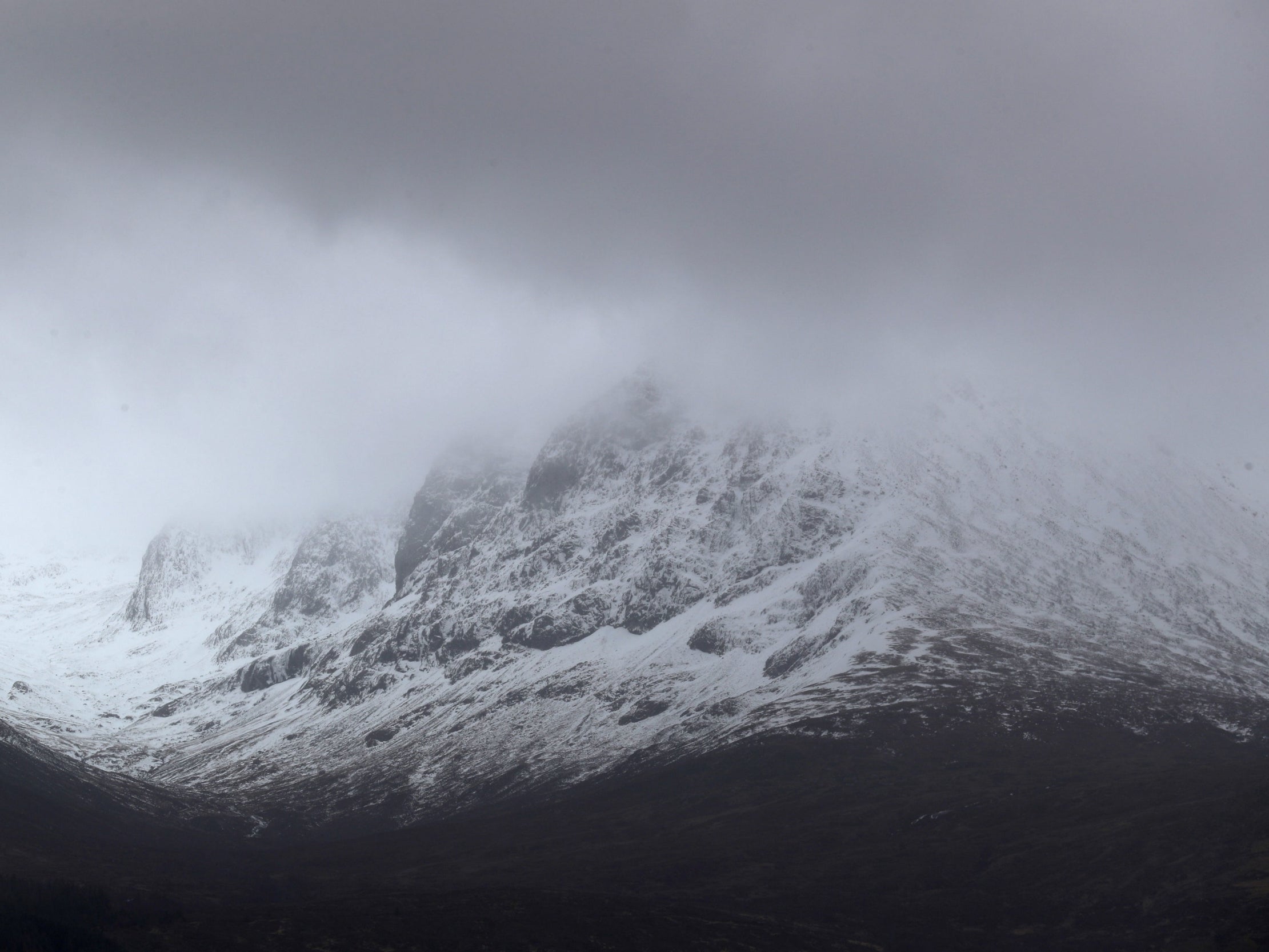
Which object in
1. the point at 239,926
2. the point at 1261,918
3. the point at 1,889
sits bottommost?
the point at 1261,918

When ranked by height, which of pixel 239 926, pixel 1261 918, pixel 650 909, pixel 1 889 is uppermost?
pixel 1 889

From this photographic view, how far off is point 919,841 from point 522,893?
7188cm

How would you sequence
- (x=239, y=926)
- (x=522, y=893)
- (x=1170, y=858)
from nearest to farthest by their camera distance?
(x=239, y=926) < (x=1170, y=858) < (x=522, y=893)

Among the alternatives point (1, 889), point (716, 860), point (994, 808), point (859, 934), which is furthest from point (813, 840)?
point (1, 889)

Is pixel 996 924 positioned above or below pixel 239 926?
below

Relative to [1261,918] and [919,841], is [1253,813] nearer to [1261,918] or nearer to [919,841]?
[1261,918]

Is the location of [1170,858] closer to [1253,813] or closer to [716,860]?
[1253,813]

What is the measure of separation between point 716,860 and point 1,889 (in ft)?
387

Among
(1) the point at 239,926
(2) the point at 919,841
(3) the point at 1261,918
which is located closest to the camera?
(3) the point at 1261,918

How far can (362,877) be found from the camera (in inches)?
7751

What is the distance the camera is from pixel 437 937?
5827 inches

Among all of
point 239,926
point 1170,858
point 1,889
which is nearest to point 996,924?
point 1170,858

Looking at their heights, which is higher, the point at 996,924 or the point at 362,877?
the point at 362,877

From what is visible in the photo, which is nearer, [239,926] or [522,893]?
[239,926]
